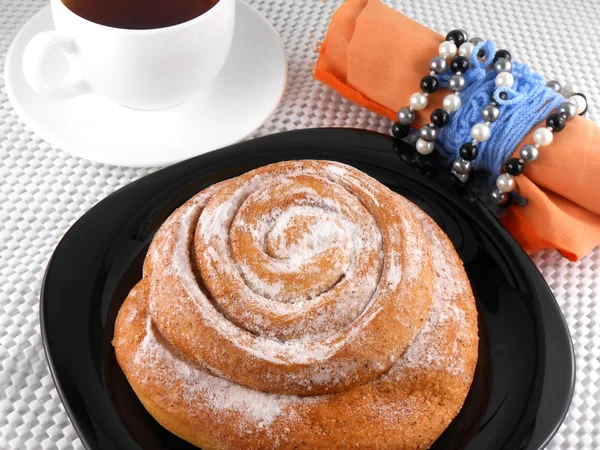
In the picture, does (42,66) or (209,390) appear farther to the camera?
(42,66)

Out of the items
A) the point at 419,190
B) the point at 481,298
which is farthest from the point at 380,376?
the point at 419,190

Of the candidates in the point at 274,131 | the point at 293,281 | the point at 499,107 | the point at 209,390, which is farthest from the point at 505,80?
the point at 209,390

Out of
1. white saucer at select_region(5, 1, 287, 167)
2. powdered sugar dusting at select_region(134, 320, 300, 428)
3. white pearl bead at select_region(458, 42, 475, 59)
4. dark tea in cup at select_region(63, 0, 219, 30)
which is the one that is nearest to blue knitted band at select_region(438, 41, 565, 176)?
white pearl bead at select_region(458, 42, 475, 59)

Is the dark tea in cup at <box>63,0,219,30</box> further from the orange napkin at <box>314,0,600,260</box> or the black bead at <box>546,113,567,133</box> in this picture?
the black bead at <box>546,113,567,133</box>

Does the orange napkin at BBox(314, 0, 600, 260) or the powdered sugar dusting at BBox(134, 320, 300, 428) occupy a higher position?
the orange napkin at BBox(314, 0, 600, 260)

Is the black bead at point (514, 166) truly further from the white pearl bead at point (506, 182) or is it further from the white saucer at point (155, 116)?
the white saucer at point (155, 116)

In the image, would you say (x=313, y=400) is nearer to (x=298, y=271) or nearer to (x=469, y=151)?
(x=298, y=271)

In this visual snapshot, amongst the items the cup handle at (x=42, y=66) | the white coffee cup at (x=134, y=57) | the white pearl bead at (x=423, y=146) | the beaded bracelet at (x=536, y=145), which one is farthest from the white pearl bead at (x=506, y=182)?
the cup handle at (x=42, y=66)
